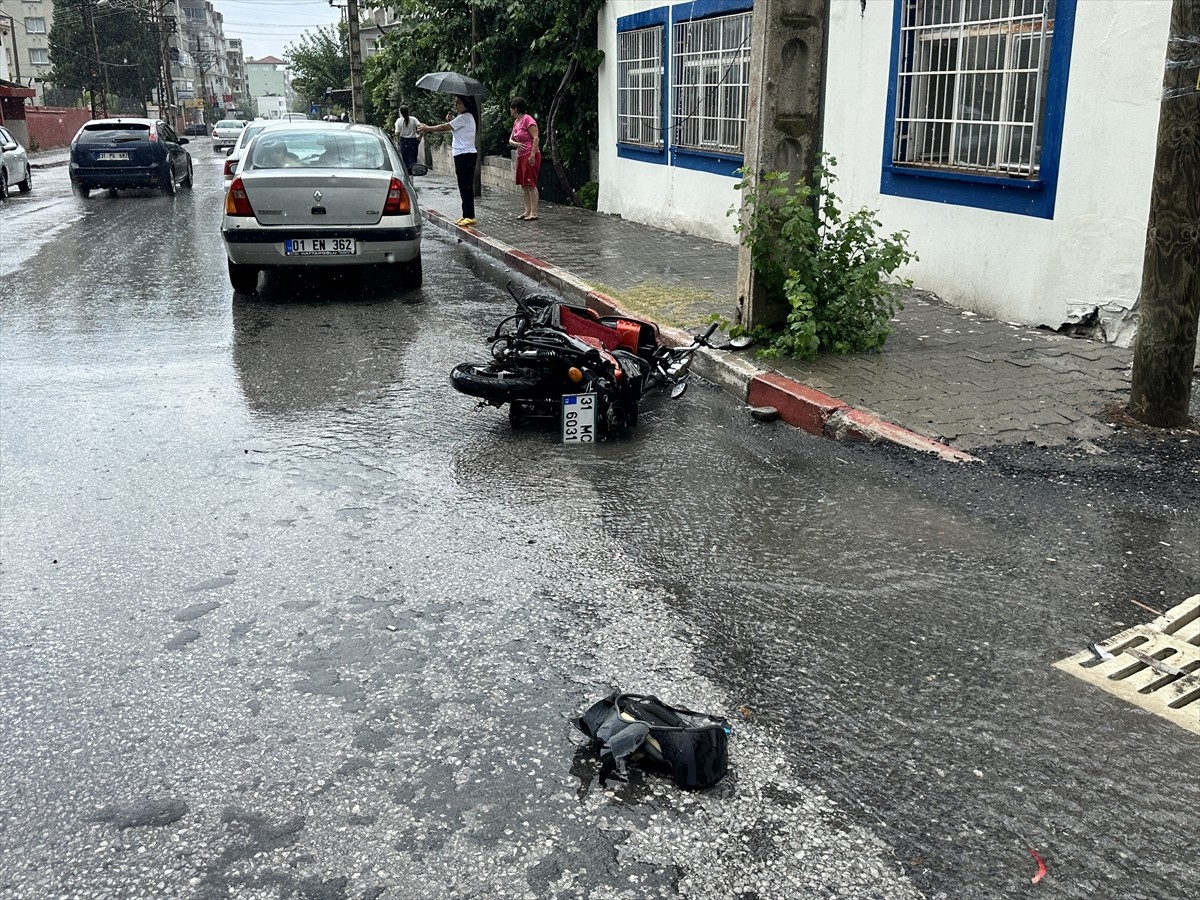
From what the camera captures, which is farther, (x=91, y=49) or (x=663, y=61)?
(x=91, y=49)

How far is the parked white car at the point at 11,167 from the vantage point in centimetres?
2286

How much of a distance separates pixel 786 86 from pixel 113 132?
66.4ft

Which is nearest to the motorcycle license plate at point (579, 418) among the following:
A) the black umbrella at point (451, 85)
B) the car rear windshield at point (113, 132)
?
the black umbrella at point (451, 85)

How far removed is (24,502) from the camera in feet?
15.9

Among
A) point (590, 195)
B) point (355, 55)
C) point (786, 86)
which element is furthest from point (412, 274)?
point (355, 55)

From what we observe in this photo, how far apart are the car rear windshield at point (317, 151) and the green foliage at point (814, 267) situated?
4724 mm

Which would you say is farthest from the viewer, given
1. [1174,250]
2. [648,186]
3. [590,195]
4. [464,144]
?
[590,195]

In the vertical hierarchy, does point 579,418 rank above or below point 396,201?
below

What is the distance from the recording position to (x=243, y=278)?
10.3m

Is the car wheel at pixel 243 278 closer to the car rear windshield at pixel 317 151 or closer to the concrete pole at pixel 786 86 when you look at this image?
the car rear windshield at pixel 317 151

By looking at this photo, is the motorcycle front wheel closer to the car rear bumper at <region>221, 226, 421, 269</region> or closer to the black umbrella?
the car rear bumper at <region>221, 226, 421, 269</region>

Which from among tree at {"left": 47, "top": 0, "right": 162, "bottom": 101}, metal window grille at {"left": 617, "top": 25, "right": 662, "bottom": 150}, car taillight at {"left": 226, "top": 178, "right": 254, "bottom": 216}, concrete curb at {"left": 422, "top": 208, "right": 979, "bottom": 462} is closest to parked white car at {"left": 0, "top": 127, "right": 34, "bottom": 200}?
metal window grille at {"left": 617, "top": 25, "right": 662, "bottom": 150}

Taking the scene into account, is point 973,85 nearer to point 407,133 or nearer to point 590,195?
point 590,195

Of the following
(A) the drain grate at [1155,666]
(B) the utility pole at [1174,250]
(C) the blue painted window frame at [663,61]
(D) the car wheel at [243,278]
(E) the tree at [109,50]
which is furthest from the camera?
(E) the tree at [109,50]
